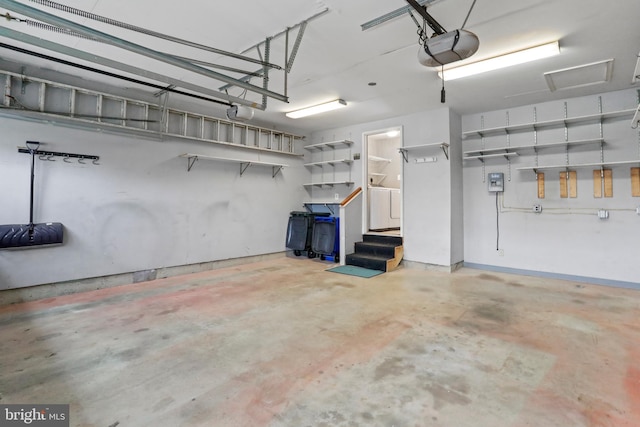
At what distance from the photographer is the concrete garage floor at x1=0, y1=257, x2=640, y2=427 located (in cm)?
177

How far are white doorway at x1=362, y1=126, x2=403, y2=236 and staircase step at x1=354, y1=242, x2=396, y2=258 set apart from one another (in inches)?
18.2

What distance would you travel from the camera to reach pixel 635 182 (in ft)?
14.3

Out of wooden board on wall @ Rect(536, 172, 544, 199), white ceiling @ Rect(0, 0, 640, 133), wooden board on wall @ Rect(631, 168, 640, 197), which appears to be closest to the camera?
white ceiling @ Rect(0, 0, 640, 133)

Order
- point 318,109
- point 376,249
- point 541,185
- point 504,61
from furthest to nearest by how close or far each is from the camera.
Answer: point 376,249 < point 318,109 < point 541,185 < point 504,61

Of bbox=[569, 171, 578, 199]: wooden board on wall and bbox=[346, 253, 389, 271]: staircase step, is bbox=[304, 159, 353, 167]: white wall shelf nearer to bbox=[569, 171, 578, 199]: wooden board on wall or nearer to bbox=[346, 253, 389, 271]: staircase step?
bbox=[346, 253, 389, 271]: staircase step

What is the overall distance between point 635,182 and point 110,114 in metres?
7.81

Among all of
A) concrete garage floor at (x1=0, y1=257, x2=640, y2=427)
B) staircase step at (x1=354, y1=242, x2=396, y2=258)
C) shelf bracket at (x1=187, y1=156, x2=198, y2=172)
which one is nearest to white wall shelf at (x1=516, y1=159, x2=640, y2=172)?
concrete garage floor at (x1=0, y1=257, x2=640, y2=427)

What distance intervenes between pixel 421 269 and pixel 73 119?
Result: 19.4ft

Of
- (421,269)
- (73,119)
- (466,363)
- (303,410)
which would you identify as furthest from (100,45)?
(421,269)

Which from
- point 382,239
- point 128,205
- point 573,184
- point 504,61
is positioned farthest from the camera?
point 382,239

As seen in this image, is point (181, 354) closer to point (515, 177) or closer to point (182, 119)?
point (182, 119)

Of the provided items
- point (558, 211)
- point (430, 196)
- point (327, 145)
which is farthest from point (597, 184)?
point (327, 145)

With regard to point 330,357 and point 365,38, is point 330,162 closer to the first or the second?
point 365,38

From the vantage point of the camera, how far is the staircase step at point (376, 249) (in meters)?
5.76
